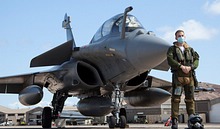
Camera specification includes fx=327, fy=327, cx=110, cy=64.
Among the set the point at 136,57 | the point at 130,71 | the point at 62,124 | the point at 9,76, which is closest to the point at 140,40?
the point at 136,57

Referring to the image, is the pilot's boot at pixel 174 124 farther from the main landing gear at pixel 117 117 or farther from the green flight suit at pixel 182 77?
the main landing gear at pixel 117 117

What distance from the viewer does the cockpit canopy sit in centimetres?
880

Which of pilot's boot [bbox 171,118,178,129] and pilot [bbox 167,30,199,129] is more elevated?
pilot [bbox 167,30,199,129]

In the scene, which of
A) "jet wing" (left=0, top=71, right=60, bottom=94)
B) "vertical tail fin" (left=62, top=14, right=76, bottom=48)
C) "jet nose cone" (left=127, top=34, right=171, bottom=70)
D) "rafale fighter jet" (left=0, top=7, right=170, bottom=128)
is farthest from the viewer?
"vertical tail fin" (left=62, top=14, right=76, bottom=48)

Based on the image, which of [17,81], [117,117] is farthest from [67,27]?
[117,117]

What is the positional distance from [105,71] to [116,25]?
1.45 metres

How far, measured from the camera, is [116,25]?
9.22 m

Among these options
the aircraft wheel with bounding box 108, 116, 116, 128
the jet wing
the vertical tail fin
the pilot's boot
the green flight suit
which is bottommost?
the aircraft wheel with bounding box 108, 116, 116, 128

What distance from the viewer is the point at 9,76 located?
13328 millimetres

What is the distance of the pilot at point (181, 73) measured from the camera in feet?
16.0

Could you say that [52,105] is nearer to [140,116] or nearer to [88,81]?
[88,81]

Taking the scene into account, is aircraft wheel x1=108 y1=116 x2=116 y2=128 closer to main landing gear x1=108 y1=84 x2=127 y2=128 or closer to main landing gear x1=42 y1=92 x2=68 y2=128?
main landing gear x1=108 y1=84 x2=127 y2=128

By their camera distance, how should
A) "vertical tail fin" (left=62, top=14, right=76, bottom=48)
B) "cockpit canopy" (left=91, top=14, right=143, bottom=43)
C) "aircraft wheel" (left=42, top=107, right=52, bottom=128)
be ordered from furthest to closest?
"vertical tail fin" (left=62, top=14, right=76, bottom=48) < "aircraft wheel" (left=42, top=107, right=52, bottom=128) < "cockpit canopy" (left=91, top=14, right=143, bottom=43)

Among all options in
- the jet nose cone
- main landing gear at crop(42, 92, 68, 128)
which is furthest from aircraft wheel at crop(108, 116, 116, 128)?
main landing gear at crop(42, 92, 68, 128)
